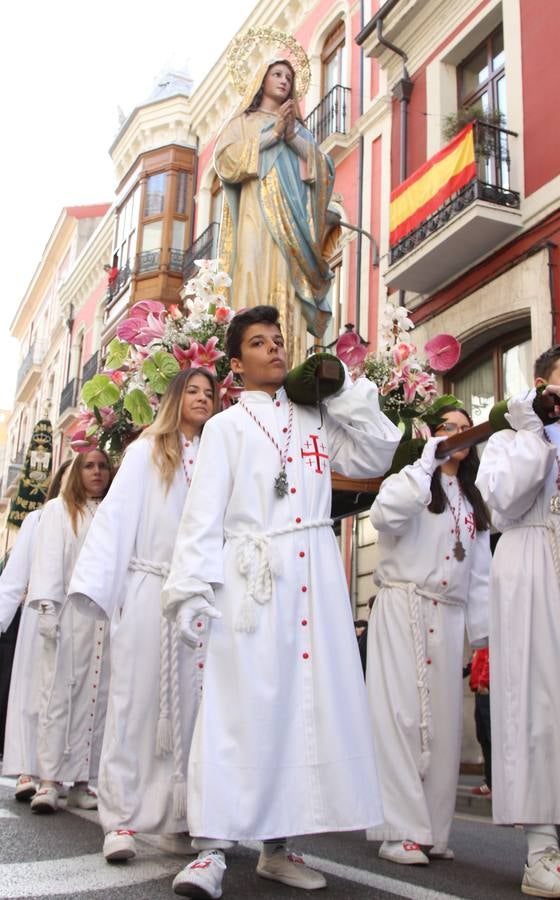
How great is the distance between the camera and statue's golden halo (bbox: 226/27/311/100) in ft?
25.9

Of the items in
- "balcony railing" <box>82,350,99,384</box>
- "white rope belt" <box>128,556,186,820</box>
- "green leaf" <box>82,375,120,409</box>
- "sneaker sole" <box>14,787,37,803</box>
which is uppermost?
"balcony railing" <box>82,350,99,384</box>

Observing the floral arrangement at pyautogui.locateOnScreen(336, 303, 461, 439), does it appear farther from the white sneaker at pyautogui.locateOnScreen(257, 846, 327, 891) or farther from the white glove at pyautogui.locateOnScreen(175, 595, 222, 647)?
the white sneaker at pyautogui.locateOnScreen(257, 846, 327, 891)

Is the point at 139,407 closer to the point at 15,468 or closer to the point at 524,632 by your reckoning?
the point at 524,632

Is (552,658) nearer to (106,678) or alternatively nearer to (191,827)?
(191,827)

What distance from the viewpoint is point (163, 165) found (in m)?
24.3

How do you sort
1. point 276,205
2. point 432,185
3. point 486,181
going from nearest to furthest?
point 276,205
point 486,181
point 432,185

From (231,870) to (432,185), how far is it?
1047cm

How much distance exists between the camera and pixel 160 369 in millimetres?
5516

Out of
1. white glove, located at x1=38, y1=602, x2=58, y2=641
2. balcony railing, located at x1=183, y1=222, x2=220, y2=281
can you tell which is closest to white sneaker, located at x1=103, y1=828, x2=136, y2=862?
white glove, located at x1=38, y1=602, x2=58, y2=641

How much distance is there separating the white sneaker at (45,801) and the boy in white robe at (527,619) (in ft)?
7.97

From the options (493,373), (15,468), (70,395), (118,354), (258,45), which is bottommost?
(118,354)

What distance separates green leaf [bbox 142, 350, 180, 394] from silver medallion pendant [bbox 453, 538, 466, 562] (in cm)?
183

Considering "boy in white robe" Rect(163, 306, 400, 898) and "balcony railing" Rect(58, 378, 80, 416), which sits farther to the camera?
"balcony railing" Rect(58, 378, 80, 416)

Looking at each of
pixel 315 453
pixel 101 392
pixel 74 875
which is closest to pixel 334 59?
pixel 101 392
